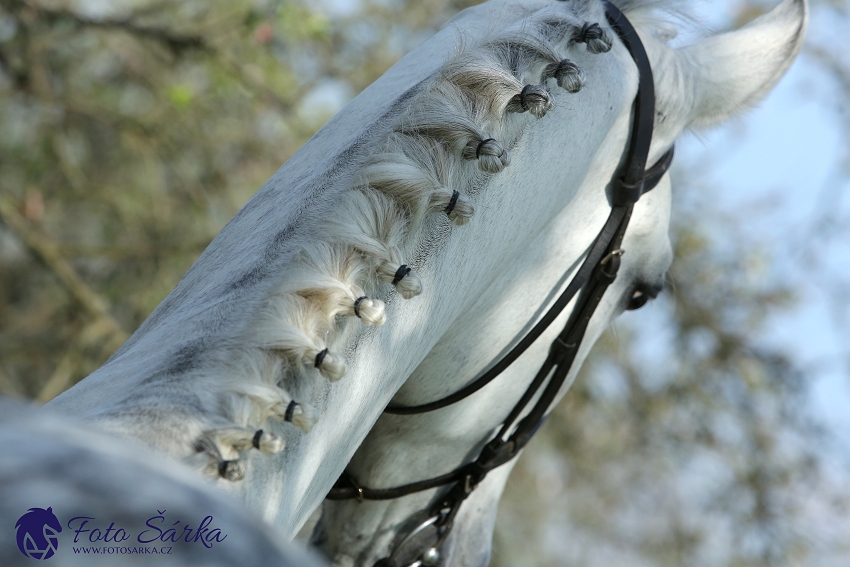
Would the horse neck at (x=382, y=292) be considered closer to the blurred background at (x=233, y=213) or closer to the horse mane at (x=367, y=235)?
the horse mane at (x=367, y=235)

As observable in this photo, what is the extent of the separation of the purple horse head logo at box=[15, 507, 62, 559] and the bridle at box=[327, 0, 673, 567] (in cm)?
112

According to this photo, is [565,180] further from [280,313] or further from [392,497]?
[392,497]

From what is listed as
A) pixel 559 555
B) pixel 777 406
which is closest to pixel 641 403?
pixel 777 406

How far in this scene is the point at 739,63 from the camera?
185 centimetres

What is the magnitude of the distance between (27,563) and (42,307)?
5845 mm

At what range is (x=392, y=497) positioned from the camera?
1736 mm

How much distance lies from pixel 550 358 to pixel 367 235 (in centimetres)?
75

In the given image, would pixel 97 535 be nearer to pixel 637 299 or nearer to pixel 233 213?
pixel 637 299

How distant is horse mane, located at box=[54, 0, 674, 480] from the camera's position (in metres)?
→ 0.94

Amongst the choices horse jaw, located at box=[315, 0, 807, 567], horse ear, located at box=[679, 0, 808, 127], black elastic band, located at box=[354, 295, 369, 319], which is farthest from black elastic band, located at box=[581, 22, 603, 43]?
black elastic band, located at box=[354, 295, 369, 319]

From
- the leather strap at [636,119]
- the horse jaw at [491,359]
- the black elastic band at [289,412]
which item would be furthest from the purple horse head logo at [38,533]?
the leather strap at [636,119]

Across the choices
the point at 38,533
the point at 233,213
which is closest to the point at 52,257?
the point at 233,213

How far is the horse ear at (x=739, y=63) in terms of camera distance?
180 centimetres

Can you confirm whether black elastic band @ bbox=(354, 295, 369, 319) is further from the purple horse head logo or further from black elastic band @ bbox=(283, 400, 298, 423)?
the purple horse head logo
